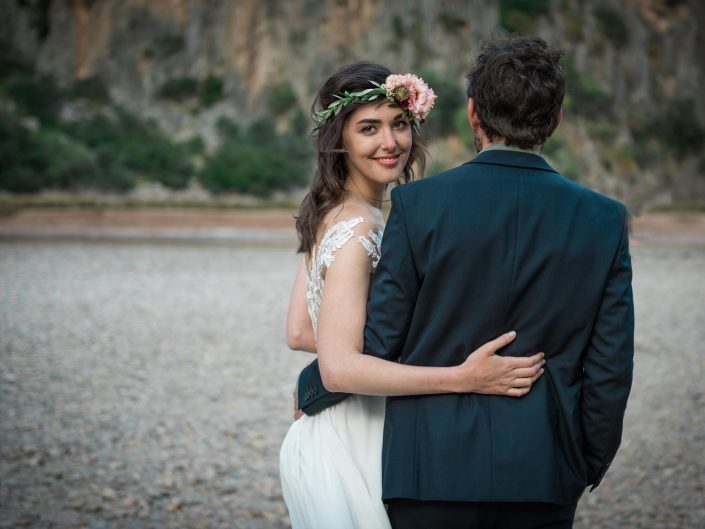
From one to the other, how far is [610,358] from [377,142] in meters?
0.92

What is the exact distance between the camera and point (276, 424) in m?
6.40

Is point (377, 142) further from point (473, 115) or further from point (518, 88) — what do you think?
point (518, 88)

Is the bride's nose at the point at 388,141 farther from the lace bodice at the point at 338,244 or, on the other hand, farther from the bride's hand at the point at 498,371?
the bride's hand at the point at 498,371

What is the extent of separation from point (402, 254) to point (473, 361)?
0.31 m

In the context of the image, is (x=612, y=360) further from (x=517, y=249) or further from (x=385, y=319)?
(x=385, y=319)

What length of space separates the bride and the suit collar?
403 mm

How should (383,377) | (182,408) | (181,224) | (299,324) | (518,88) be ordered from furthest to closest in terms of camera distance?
(181,224) < (182,408) < (299,324) < (383,377) < (518,88)

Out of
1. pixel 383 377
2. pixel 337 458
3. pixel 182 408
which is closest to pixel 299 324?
pixel 337 458

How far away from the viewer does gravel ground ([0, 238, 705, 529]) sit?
466cm

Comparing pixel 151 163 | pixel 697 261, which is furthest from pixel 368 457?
pixel 151 163

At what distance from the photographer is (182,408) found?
6.80 m

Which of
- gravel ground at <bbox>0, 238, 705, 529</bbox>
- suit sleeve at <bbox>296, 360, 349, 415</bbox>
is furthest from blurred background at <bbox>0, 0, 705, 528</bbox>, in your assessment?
suit sleeve at <bbox>296, 360, 349, 415</bbox>

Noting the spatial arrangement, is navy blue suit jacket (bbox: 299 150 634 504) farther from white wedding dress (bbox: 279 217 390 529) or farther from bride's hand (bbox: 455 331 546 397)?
white wedding dress (bbox: 279 217 390 529)

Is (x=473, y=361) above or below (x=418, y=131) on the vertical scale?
below
